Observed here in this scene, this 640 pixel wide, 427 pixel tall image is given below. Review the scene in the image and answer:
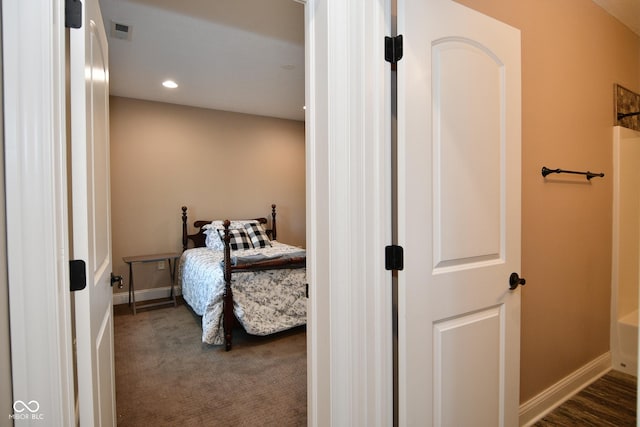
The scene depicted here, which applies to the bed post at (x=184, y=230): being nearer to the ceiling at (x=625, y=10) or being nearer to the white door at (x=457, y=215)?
the white door at (x=457, y=215)

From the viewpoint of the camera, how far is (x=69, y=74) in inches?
37.1

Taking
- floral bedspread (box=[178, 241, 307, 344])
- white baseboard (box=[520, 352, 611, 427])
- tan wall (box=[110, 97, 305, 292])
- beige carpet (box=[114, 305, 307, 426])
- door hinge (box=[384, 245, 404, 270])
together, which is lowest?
beige carpet (box=[114, 305, 307, 426])

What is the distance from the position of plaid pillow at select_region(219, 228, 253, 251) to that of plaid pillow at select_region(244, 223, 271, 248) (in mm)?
70

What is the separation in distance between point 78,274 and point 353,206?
846 mm

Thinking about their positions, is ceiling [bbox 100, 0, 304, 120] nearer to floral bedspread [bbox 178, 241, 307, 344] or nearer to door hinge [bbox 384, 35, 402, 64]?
door hinge [bbox 384, 35, 402, 64]

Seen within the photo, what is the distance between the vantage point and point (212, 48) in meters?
2.75

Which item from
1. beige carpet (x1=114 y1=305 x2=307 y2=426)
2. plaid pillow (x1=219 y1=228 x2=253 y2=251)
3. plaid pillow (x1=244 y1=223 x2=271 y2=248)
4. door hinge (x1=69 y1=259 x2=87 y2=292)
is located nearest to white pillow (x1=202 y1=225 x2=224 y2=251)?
plaid pillow (x1=219 y1=228 x2=253 y2=251)

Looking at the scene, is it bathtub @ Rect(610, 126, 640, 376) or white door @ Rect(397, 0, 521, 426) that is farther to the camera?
bathtub @ Rect(610, 126, 640, 376)

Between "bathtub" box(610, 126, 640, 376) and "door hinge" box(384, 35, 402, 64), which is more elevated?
"door hinge" box(384, 35, 402, 64)

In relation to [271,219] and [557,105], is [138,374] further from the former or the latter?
[557,105]

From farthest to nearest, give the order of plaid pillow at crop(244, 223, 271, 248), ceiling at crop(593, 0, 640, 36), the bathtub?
plaid pillow at crop(244, 223, 271, 248) < the bathtub < ceiling at crop(593, 0, 640, 36)

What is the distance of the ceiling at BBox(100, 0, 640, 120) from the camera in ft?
7.23

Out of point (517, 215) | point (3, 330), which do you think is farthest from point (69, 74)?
point (517, 215)

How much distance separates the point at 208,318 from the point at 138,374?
63 cm
